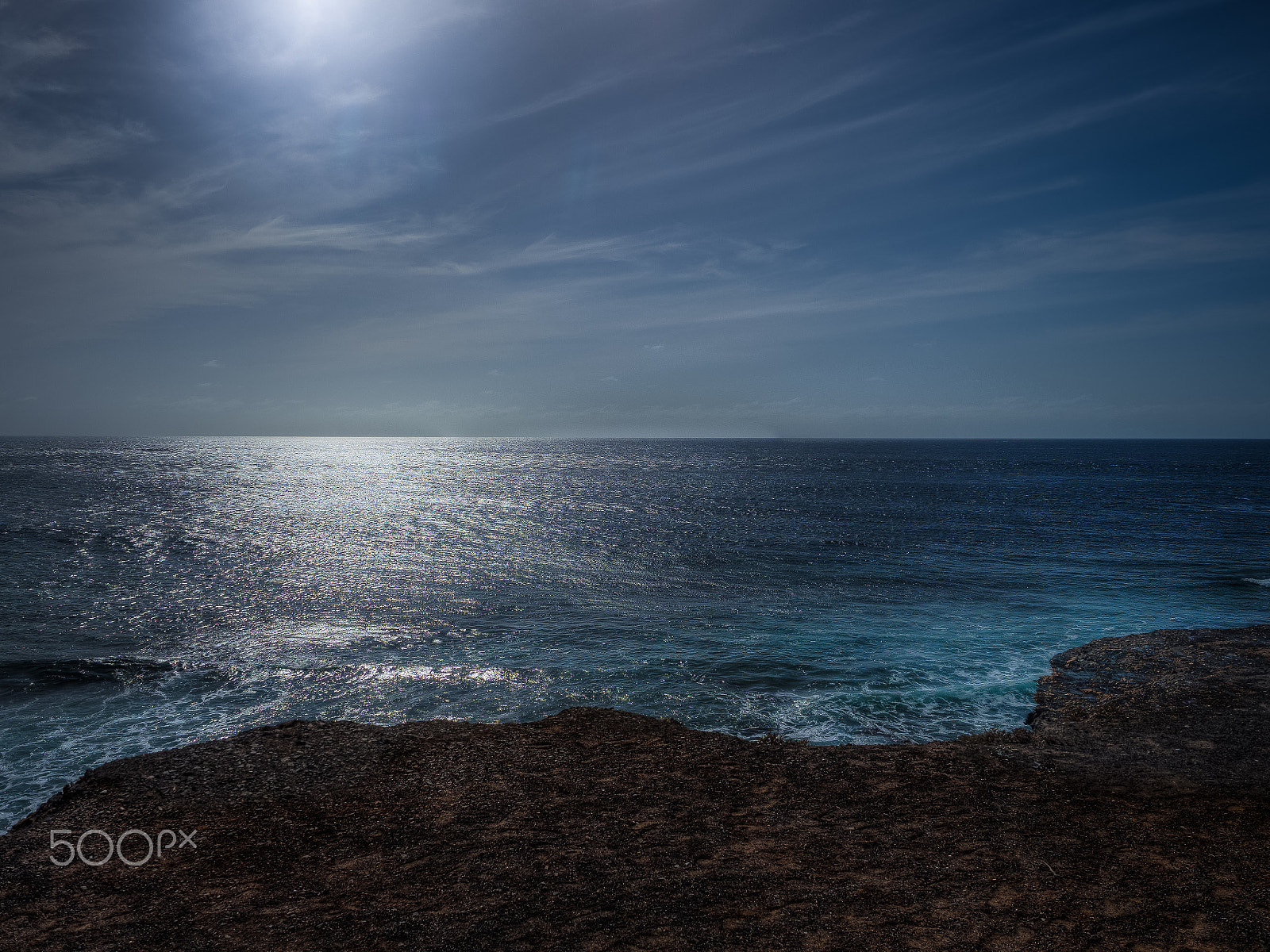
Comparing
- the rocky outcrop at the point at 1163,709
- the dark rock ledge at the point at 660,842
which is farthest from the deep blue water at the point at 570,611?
the dark rock ledge at the point at 660,842

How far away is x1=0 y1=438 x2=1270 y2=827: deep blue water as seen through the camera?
22234mm

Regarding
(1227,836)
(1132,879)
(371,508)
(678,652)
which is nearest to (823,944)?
(1132,879)

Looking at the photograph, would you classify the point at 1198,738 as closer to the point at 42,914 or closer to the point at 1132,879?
the point at 1132,879

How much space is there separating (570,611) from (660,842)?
22.3m

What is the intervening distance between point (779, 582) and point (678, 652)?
1486 cm

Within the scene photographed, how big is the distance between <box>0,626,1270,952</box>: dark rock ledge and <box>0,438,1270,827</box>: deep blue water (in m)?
3.63

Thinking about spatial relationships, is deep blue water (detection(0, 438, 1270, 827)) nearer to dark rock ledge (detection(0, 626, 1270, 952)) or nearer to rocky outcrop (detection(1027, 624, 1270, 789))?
rocky outcrop (detection(1027, 624, 1270, 789))

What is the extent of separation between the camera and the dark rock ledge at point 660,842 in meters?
10.4

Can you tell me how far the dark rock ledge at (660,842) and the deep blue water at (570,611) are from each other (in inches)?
143

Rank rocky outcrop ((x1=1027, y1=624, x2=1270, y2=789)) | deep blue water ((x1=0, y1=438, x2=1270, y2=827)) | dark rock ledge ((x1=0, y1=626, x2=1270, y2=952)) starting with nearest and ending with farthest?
dark rock ledge ((x1=0, y1=626, x2=1270, y2=952)) < rocky outcrop ((x1=1027, y1=624, x2=1270, y2=789)) < deep blue water ((x1=0, y1=438, x2=1270, y2=827))

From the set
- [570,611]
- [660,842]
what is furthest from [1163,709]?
[570,611]

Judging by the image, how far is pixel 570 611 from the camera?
3478cm

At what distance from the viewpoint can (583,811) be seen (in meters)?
14.1

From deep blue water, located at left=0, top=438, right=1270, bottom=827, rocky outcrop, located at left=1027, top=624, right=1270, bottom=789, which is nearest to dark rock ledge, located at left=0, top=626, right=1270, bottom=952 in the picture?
rocky outcrop, located at left=1027, top=624, right=1270, bottom=789
